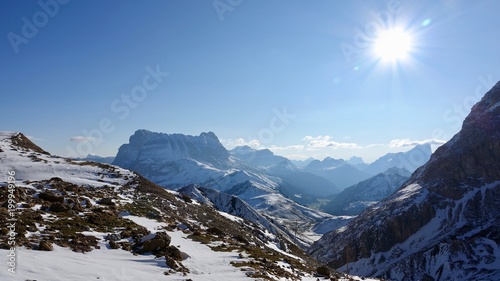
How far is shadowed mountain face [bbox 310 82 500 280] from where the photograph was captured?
132000 millimetres

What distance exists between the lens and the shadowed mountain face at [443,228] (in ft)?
433

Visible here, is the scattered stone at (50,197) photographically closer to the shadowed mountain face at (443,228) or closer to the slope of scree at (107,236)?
the slope of scree at (107,236)

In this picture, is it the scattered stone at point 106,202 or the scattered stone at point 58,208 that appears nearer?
the scattered stone at point 58,208

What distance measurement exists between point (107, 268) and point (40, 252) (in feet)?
14.3

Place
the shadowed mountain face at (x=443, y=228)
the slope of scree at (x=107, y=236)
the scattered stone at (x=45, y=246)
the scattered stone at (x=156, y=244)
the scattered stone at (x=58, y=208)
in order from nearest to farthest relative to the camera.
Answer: the scattered stone at (x=45, y=246), the slope of scree at (x=107, y=236), the scattered stone at (x=156, y=244), the scattered stone at (x=58, y=208), the shadowed mountain face at (x=443, y=228)

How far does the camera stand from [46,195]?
3391 cm

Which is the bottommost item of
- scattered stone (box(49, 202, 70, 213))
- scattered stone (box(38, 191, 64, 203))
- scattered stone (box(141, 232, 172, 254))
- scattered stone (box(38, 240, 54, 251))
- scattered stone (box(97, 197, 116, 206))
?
scattered stone (box(38, 240, 54, 251))

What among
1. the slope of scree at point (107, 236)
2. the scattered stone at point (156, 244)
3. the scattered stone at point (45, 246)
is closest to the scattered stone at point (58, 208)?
the slope of scree at point (107, 236)

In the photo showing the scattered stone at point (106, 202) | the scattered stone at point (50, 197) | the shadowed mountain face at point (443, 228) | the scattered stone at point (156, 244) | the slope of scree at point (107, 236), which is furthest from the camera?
the shadowed mountain face at point (443, 228)

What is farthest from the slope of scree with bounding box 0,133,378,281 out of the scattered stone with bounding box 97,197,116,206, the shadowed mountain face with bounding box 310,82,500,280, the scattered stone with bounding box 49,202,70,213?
the shadowed mountain face with bounding box 310,82,500,280

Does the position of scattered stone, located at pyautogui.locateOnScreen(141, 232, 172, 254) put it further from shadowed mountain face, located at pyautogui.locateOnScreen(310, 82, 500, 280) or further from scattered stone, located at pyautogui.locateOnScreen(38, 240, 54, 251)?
shadowed mountain face, located at pyautogui.locateOnScreen(310, 82, 500, 280)

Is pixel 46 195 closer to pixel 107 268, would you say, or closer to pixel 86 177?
pixel 107 268

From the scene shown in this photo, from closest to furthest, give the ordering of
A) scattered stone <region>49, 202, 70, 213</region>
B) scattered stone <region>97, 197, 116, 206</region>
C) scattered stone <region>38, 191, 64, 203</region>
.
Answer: scattered stone <region>49, 202, 70, 213</region> → scattered stone <region>38, 191, 64, 203</region> → scattered stone <region>97, 197, 116, 206</region>

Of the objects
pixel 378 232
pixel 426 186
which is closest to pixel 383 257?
pixel 378 232
